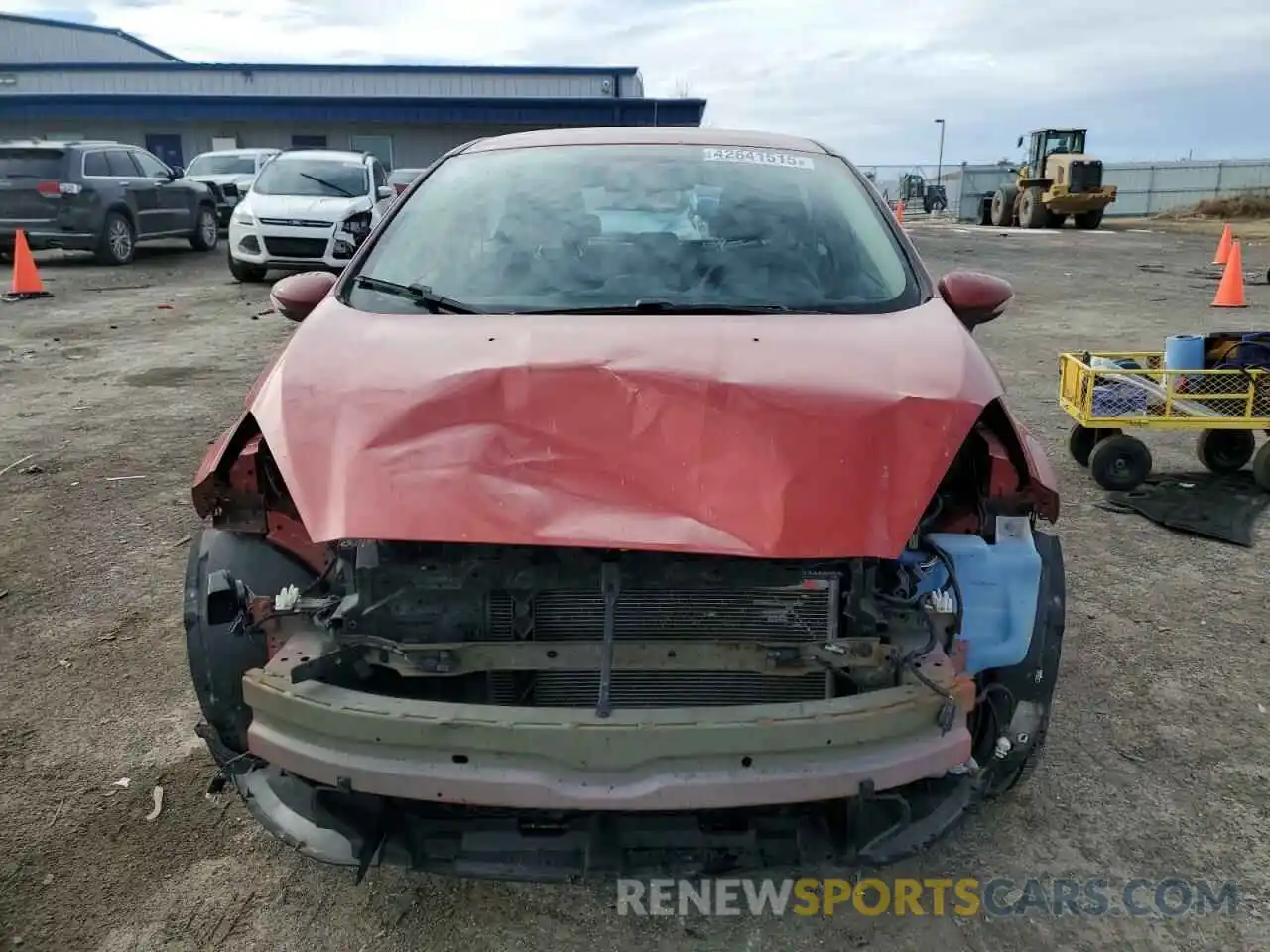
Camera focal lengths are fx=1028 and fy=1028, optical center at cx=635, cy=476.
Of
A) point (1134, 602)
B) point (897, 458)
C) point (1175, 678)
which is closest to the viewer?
point (897, 458)

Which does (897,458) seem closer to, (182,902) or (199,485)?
(199,485)

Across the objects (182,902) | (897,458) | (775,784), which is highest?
(897,458)

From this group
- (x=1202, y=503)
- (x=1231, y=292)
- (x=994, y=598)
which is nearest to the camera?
(x=994, y=598)

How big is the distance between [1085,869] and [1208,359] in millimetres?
4070

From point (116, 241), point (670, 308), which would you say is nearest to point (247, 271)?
point (116, 241)

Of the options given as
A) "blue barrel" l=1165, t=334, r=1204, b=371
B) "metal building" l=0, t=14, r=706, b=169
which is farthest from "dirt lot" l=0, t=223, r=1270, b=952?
"metal building" l=0, t=14, r=706, b=169

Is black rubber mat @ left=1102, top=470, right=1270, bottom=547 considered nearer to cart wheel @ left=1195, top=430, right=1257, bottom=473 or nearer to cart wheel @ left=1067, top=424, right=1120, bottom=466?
cart wheel @ left=1195, top=430, right=1257, bottom=473

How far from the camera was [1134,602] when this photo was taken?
4.14m

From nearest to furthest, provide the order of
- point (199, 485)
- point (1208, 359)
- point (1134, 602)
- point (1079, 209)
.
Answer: point (199, 485) → point (1134, 602) → point (1208, 359) → point (1079, 209)

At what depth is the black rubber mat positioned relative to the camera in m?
4.96

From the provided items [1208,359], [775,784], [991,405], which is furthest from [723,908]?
[1208,359]

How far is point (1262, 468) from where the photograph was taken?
5.45 m

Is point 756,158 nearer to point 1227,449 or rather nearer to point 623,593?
point 623,593

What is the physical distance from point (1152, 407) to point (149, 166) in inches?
582
